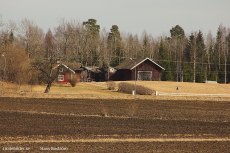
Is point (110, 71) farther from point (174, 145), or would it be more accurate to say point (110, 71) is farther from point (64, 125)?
point (174, 145)

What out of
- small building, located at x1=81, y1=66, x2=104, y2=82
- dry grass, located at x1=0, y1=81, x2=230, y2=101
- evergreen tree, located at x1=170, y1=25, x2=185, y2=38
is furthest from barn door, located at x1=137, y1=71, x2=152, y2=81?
evergreen tree, located at x1=170, y1=25, x2=185, y2=38

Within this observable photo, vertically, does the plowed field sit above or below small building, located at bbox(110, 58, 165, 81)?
below

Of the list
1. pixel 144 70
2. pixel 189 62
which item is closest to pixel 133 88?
pixel 144 70

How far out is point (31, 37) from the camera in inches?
3497

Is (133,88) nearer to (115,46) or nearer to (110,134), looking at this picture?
(110,134)

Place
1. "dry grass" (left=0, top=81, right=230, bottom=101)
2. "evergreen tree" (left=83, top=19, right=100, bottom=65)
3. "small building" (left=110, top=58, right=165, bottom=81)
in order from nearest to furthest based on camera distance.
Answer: "dry grass" (left=0, top=81, right=230, bottom=101) → "small building" (left=110, top=58, right=165, bottom=81) → "evergreen tree" (left=83, top=19, right=100, bottom=65)

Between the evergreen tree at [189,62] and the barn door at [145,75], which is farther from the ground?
the evergreen tree at [189,62]

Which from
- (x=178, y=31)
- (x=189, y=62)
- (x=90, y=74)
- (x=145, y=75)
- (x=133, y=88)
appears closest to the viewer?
(x=133, y=88)

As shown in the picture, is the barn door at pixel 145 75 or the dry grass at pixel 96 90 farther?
the barn door at pixel 145 75

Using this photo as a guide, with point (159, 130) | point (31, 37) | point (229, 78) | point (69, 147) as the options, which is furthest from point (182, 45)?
point (69, 147)

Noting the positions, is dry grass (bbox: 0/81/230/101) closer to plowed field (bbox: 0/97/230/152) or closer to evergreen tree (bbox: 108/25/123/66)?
plowed field (bbox: 0/97/230/152)

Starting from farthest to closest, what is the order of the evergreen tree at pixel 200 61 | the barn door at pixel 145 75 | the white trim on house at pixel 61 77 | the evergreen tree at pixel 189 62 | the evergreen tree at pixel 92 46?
the evergreen tree at pixel 92 46, the evergreen tree at pixel 189 62, the evergreen tree at pixel 200 61, the barn door at pixel 145 75, the white trim on house at pixel 61 77

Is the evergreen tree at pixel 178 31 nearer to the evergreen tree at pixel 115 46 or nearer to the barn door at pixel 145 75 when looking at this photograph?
the evergreen tree at pixel 115 46

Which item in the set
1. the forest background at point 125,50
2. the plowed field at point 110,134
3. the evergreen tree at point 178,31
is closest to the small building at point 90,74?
the forest background at point 125,50
